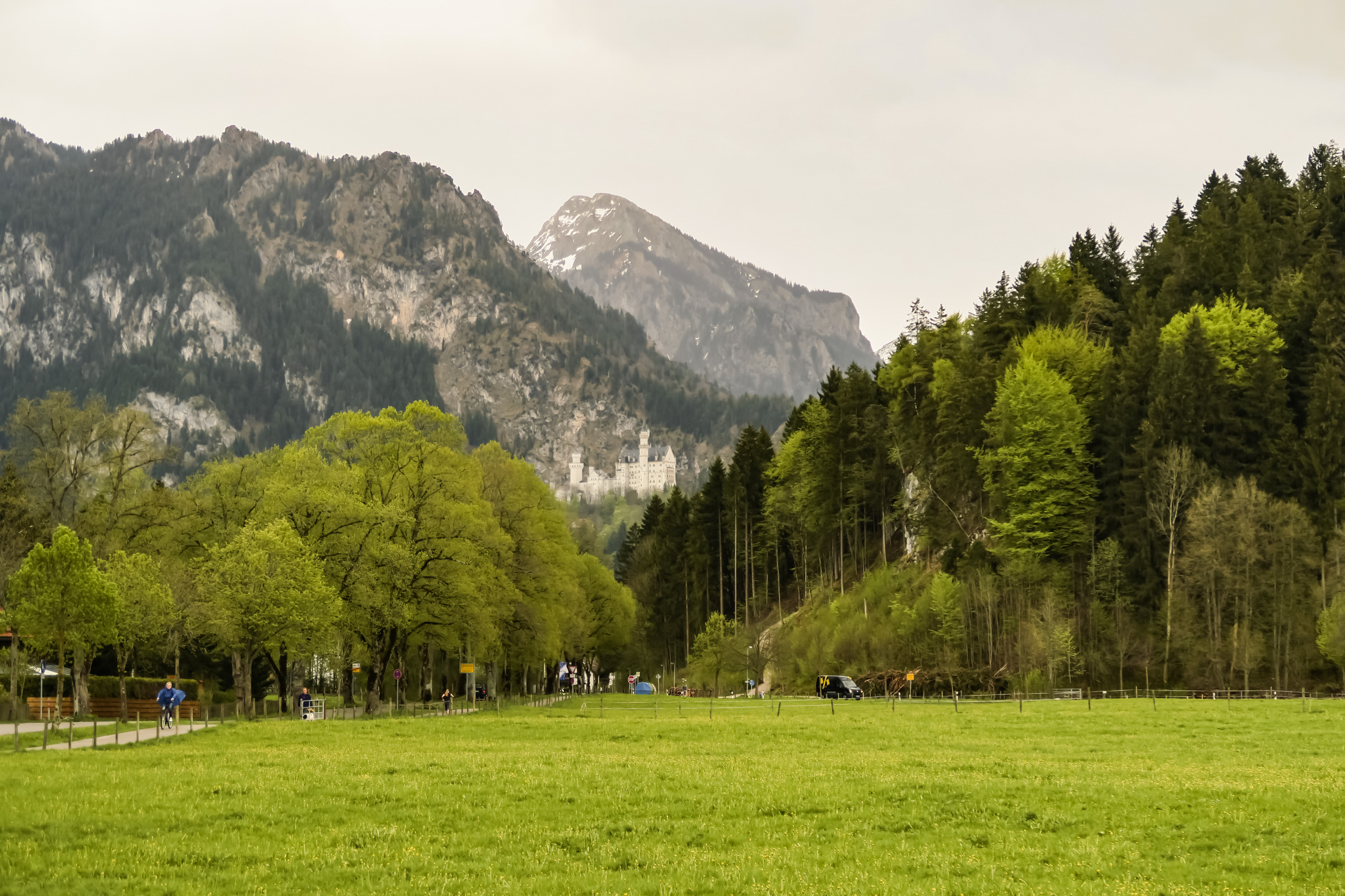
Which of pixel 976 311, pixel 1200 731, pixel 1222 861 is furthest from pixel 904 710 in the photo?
pixel 976 311

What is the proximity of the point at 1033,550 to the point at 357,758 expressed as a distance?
57216 mm

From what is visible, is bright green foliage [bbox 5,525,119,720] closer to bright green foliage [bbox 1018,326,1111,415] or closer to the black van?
the black van

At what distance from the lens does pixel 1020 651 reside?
7350cm

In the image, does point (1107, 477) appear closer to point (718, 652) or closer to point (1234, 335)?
point (1234, 335)

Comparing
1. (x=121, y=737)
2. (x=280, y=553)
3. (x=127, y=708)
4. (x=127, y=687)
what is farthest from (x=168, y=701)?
(x=127, y=687)

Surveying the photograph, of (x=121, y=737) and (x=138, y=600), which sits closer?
(x=121, y=737)

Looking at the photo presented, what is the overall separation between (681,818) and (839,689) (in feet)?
187

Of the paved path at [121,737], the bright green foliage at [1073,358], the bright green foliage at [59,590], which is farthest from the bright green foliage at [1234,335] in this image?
the bright green foliage at [59,590]

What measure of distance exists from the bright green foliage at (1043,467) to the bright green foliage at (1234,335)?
26.2 feet

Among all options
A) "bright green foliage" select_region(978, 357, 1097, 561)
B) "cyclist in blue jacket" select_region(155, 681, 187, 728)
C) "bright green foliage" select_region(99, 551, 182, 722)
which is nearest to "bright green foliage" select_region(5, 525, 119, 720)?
"cyclist in blue jacket" select_region(155, 681, 187, 728)

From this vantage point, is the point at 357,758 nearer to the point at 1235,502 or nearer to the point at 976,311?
the point at 1235,502

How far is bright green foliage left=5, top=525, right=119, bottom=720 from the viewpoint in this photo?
45.4m

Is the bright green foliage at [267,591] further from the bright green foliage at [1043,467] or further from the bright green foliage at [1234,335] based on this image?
the bright green foliage at [1234,335]

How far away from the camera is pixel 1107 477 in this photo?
79.6 metres
